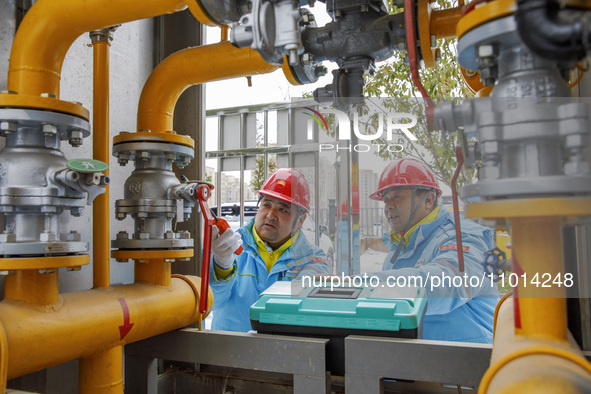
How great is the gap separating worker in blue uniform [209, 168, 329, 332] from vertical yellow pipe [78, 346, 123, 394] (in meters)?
0.97

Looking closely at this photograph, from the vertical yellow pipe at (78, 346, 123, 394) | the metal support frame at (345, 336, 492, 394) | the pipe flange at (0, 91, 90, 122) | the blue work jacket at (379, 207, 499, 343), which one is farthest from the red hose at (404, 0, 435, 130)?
the blue work jacket at (379, 207, 499, 343)

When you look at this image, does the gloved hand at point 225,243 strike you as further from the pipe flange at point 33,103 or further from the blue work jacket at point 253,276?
the pipe flange at point 33,103

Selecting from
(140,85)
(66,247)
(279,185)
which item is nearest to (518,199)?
(66,247)

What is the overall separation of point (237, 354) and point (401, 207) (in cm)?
117

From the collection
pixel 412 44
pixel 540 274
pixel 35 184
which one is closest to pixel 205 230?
pixel 35 184

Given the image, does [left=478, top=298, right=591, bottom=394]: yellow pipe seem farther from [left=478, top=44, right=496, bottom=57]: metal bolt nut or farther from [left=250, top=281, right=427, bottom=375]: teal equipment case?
[left=250, top=281, right=427, bottom=375]: teal equipment case

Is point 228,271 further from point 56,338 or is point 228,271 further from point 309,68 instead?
point 309,68

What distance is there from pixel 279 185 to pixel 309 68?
1.30 meters

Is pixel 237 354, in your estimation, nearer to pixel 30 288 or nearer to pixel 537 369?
pixel 30 288

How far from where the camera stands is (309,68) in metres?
0.92

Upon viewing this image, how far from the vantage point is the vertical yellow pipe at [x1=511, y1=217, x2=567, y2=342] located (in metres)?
0.56

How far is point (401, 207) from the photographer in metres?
2.06

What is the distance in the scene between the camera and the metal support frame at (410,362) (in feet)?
3.16

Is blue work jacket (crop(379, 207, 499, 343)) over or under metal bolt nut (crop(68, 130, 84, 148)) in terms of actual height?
under
